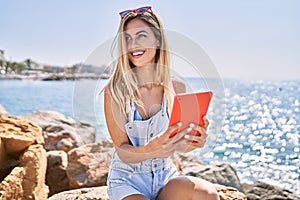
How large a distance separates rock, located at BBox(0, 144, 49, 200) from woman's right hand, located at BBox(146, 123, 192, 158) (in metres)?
1.49

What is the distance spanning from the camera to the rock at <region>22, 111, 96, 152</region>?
661 cm

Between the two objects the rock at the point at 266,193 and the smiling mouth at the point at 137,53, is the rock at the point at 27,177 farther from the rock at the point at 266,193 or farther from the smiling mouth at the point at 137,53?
the rock at the point at 266,193

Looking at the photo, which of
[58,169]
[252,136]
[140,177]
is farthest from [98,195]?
[252,136]

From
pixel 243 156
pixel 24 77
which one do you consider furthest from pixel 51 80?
pixel 243 156

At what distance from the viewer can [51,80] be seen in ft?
123

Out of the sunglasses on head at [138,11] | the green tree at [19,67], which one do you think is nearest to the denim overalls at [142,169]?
the sunglasses on head at [138,11]

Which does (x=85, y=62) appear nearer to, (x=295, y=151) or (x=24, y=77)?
(x=295, y=151)

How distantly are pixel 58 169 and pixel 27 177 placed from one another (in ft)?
4.22

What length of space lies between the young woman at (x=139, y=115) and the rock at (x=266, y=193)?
139 inches

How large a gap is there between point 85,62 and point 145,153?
618 millimetres

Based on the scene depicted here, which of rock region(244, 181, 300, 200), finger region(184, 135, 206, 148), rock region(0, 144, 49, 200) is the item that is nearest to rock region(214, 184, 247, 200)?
finger region(184, 135, 206, 148)

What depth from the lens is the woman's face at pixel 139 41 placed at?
7.53ft

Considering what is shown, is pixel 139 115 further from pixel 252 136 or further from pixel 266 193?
pixel 252 136

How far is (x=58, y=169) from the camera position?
460 cm
